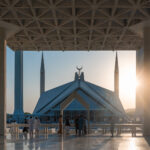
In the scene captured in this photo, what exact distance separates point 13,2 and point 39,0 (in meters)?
1.47

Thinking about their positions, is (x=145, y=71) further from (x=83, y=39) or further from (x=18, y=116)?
(x=18, y=116)

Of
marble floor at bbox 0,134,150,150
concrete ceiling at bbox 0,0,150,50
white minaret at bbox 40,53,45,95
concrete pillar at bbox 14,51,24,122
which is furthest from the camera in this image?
white minaret at bbox 40,53,45,95

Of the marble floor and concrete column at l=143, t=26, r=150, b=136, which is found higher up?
concrete column at l=143, t=26, r=150, b=136

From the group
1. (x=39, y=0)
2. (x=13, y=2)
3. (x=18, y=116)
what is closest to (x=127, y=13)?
(x=39, y=0)

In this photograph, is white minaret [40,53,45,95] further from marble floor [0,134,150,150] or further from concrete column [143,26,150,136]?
marble floor [0,134,150,150]

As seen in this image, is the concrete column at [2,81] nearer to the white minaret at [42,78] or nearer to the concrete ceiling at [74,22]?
the concrete ceiling at [74,22]

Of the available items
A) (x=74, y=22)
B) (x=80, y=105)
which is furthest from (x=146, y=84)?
(x=80, y=105)

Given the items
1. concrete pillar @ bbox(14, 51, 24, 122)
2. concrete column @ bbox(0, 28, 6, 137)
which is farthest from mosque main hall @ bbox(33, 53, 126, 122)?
concrete column @ bbox(0, 28, 6, 137)

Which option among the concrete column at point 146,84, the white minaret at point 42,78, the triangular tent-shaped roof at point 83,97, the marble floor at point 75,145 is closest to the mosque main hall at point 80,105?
the triangular tent-shaped roof at point 83,97

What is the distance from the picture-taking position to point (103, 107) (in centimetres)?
5147

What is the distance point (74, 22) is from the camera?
58.9 feet

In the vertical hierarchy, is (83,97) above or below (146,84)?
below

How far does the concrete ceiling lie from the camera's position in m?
15.3

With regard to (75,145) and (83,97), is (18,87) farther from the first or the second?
(75,145)
